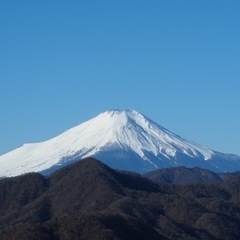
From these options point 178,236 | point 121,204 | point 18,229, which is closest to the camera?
point 18,229

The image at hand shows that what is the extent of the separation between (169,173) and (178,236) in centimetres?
9487

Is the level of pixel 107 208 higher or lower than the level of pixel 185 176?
lower

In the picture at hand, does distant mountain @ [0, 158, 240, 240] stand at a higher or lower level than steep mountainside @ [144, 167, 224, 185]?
lower

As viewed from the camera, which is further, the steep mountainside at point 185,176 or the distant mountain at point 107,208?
the steep mountainside at point 185,176

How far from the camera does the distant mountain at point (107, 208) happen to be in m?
55.6

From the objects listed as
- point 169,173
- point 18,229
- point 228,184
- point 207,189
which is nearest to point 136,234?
point 18,229

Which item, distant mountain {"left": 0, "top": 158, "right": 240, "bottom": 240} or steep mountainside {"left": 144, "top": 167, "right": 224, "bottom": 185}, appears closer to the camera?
distant mountain {"left": 0, "top": 158, "right": 240, "bottom": 240}

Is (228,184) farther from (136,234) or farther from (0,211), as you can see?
(136,234)

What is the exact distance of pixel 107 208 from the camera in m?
77.3

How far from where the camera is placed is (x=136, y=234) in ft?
189

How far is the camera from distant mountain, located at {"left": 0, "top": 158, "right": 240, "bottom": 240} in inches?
2188

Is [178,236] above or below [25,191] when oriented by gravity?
below

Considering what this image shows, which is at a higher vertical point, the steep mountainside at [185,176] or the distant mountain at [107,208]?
the steep mountainside at [185,176]

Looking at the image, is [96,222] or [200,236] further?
[200,236]
